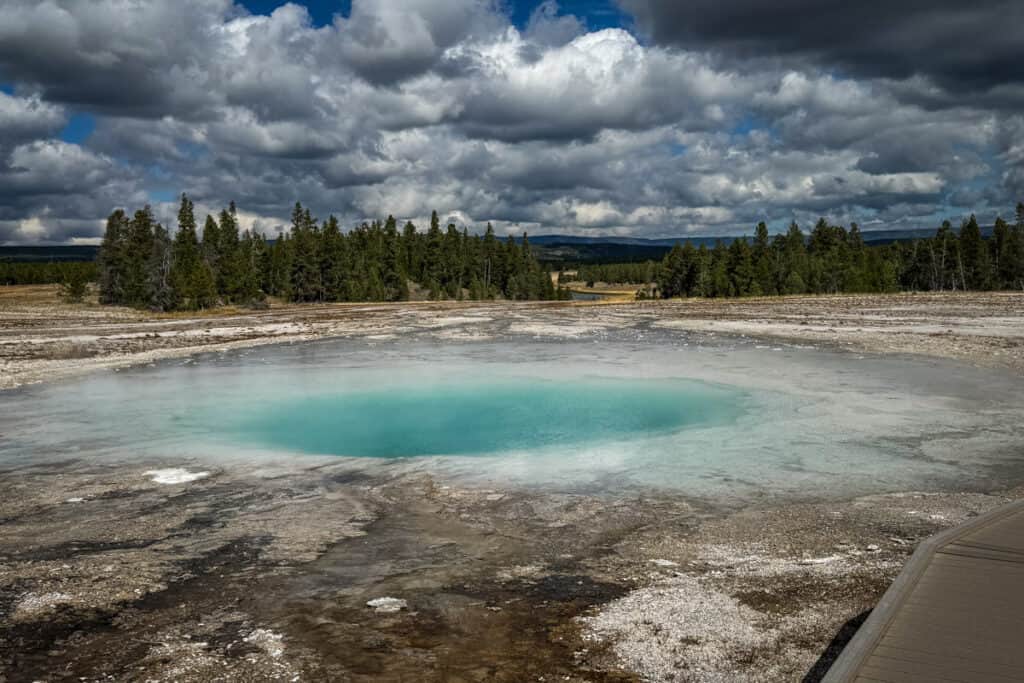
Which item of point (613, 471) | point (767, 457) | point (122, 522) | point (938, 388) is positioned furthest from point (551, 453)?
point (938, 388)

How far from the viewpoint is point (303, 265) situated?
9694 centimetres

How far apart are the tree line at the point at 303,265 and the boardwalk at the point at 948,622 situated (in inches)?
3056

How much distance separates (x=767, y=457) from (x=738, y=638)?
25.2 ft

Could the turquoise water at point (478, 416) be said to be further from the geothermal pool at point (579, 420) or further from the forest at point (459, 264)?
the forest at point (459, 264)

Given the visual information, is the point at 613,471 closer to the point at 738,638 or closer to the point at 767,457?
the point at 767,457

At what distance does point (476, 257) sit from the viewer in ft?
396

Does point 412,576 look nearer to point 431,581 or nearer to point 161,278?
point 431,581

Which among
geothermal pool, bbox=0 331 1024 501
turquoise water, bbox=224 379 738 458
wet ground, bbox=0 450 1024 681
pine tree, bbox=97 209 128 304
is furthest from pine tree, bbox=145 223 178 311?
wet ground, bbox=0 450 1024 681

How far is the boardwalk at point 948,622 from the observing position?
16.8 feet

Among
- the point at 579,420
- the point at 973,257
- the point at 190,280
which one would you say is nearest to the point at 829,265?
the point at 973,257

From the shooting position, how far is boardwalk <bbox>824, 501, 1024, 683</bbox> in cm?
511

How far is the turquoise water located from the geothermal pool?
0.28ft

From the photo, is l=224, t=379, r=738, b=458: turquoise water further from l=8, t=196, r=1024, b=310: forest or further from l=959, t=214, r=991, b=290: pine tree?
l=959, t=214, r=991, b=290: pine tree

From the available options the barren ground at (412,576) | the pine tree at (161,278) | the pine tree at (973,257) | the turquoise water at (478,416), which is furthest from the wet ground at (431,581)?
the pine tree at (973,257)
